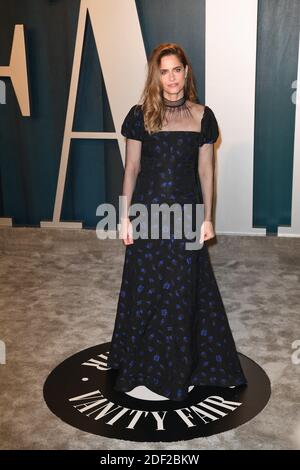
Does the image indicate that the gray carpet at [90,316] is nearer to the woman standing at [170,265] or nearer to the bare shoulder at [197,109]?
the woman standing at [170,265]

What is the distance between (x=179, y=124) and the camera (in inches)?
109

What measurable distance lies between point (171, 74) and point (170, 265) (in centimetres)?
87

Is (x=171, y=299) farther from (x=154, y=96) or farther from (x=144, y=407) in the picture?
(x=154, y=96)

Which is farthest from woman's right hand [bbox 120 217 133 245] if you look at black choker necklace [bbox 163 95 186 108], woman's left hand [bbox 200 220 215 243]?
black choker necklace [bbox 163 95 186 108]

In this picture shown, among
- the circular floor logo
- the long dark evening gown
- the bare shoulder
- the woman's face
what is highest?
the woman's face

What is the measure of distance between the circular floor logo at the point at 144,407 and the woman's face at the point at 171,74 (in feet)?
4.70

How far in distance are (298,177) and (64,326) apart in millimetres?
2295

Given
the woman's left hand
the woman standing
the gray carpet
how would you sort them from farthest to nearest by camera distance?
the woman's left hand → the woman standing → the gray carpet

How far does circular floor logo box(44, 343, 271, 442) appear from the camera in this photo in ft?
8.59

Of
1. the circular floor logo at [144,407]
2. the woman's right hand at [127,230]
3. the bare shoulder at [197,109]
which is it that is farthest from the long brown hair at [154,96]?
the circular floor logo at [144,407]

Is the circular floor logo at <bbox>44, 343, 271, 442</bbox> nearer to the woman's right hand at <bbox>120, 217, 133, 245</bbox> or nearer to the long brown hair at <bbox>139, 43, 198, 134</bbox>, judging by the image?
the woman's right hand at <bbox>120, 217, 133, 245</bbox>

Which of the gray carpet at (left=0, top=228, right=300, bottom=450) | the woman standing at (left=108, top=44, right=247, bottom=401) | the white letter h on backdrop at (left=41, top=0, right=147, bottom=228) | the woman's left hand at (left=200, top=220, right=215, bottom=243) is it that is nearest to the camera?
the gray carpet at (left=0, top=228, right=300, bottom=450)

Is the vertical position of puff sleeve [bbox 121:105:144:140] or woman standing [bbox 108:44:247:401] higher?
puff sleeve [bbox 121:105:144:140]
